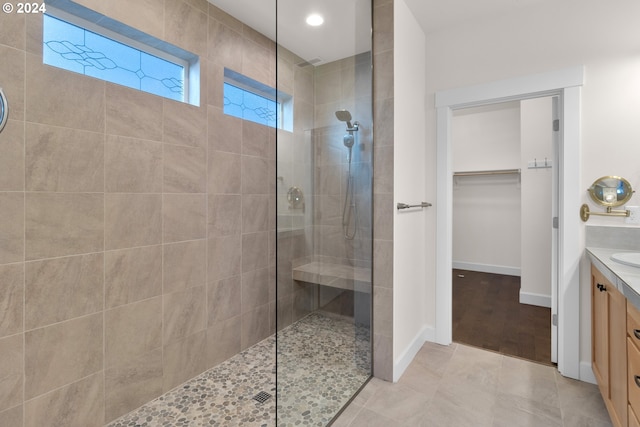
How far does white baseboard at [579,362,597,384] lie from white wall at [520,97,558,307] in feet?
4.75

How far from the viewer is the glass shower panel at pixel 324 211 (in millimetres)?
1522

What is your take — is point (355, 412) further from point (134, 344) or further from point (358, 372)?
point (134, 344)

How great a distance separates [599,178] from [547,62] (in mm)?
896

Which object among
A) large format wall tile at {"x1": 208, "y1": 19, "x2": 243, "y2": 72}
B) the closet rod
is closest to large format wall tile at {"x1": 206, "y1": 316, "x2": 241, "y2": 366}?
large format wall tile at {"x1": 208, "y1": 19, "x2": 243, "y2": 72}

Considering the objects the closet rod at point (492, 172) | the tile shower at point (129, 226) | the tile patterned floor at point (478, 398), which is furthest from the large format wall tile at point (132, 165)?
the closet rod at point (492, 172)

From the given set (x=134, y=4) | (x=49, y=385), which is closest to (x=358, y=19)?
(x=134, y=4)

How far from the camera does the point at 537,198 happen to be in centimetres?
340

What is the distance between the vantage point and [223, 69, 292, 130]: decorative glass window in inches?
94.7

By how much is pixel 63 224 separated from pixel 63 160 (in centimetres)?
32

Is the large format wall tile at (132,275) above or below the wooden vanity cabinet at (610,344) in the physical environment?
above

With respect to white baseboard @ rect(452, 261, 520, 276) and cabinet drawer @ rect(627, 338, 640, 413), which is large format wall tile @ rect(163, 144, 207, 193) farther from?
white baseboard @ rect(452, 261, 520, 276)

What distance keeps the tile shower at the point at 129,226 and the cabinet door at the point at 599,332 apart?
132cm

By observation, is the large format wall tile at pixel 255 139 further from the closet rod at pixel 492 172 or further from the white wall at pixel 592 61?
the closet rod at pixel 492 172

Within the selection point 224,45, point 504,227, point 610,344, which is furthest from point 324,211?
point 504,227
